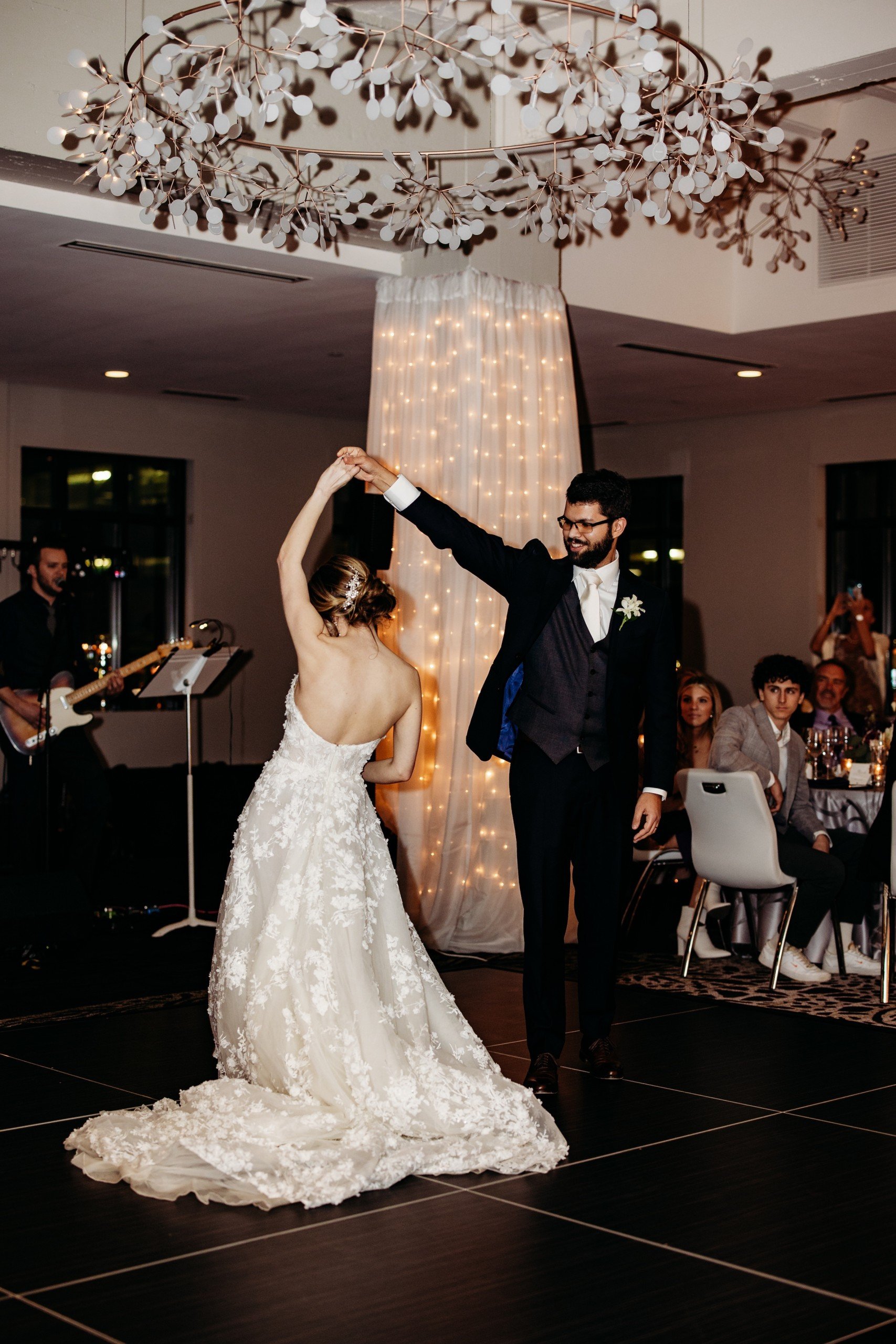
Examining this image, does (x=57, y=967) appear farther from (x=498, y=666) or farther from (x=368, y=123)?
(x=368, y=123)

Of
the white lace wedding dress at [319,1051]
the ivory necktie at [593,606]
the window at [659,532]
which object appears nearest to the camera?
the white lace wedding dress at [319,1051]

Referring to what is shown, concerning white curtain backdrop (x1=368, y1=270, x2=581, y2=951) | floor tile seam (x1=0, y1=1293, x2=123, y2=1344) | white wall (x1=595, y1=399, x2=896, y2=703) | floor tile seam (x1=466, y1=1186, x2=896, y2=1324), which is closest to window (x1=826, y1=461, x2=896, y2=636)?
white wall (x1=595, y1=399, x2=896, y2=703)

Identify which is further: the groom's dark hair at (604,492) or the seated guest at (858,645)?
the seated guest at (858,645)

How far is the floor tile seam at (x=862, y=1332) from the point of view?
2607 millimetres

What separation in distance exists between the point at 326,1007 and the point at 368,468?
141 centimetres

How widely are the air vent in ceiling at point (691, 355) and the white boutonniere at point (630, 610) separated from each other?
5.27m

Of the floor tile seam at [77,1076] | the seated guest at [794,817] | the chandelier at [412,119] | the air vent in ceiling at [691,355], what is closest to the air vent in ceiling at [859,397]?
the air vent in ceiling at [691,355]

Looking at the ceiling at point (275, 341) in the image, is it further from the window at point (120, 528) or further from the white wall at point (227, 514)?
the window at point (120, 528)

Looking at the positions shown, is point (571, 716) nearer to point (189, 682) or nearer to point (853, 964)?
point (853, 964)

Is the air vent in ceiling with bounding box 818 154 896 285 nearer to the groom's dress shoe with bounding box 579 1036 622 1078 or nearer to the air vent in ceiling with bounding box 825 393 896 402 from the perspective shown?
the air vent in ceiling with bounding box 825 393 896 402

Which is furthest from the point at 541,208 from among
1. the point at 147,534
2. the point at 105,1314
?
the point at 147,534

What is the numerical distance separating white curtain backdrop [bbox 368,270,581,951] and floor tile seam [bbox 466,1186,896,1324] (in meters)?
3.36

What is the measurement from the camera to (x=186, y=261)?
7250mm

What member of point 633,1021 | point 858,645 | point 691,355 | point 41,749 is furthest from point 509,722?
point 858,645
